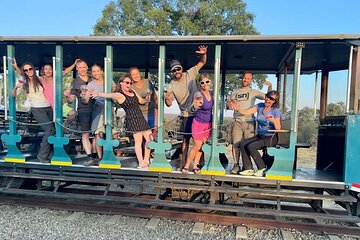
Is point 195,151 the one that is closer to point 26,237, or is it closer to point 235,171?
point 235,171

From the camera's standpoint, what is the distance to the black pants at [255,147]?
4770mm

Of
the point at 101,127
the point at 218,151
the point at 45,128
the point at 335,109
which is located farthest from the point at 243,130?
the point at 45,128

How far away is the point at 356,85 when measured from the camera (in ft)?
14.3

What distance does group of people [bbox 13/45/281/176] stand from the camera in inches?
191

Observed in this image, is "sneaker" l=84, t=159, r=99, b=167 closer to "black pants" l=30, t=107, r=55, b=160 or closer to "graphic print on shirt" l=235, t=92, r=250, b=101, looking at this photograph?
"black pants" l=30, t=107, r=55, b=160

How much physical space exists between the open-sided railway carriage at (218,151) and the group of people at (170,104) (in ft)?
0.71

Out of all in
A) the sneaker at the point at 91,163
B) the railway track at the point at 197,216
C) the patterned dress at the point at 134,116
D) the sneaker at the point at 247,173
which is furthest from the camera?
the sneaker at the point at 91,163

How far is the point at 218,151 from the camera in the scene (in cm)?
466

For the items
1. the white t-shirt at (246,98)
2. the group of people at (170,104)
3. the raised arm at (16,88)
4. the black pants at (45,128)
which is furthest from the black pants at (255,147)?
the raised arm at (16,88)

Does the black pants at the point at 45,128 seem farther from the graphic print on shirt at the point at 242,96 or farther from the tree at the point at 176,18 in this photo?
the tree at the point at 176,18

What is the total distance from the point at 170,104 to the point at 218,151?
110 centimetres

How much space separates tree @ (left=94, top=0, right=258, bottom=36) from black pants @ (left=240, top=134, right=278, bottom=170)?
11.2 m

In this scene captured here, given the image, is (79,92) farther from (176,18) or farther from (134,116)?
(176,18)

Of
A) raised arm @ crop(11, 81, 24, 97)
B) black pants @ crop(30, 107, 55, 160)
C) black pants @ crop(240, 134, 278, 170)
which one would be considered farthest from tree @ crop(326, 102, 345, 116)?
raised arm @ crop(11, 81, 24, 97)
